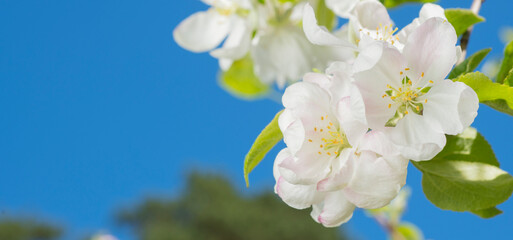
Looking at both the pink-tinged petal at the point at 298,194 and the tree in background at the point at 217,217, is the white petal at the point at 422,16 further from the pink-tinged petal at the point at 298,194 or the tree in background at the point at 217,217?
the tree in background at the point at 217,217

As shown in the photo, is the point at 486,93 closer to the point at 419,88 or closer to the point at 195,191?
the point at 419,88

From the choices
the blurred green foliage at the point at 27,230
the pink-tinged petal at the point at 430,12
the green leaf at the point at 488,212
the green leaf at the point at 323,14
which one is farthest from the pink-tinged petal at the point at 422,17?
the blurred green foliage at the point at 27,230

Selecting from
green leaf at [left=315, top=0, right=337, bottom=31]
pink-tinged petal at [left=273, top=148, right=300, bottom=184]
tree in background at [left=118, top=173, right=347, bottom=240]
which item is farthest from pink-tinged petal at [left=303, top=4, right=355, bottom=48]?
tree in background at [left=118, top=173, right=347, bottom=240]

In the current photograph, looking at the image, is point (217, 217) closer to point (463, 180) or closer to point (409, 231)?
point (409, 231)

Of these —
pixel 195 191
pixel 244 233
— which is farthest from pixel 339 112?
pixel 195 191

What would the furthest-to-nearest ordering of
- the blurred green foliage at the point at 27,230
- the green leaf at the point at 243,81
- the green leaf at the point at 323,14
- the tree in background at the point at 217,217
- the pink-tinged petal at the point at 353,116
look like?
1. the tree in background at the point at 217,217
2. the blurred green foliage at the point at 27,230
3. the green leaf at the point at 243,81
4. the green leaf at the point at 323,14
5. the pink-tinged petal at the point at 353,116

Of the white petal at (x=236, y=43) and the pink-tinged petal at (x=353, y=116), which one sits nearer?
the pink-tinged petal at (x=353, y=116)

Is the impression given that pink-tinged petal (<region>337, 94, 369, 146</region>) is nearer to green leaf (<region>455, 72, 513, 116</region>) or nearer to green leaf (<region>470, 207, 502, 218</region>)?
green leaf (<region>455, 72, 513, 116</region>)

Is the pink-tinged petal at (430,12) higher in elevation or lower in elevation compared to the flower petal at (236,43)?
lower
